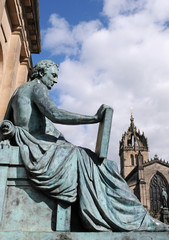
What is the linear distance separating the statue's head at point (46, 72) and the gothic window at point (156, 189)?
159ft

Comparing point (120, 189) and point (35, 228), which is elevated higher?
point (120, 189)

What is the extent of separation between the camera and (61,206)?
2.20 meters

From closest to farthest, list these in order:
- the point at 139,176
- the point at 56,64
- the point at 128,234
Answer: the point at 128,234 → the point at 56,64 → the point at 139,176

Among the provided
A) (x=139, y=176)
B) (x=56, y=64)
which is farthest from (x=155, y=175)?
(x=56, y=64)

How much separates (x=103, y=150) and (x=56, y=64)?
133 cm

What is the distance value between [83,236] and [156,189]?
162 feet

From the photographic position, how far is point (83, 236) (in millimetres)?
2023

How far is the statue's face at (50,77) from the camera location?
2.97 metres

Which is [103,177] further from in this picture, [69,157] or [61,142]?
[61,142]

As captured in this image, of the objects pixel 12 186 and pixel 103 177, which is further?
pixel 103 177

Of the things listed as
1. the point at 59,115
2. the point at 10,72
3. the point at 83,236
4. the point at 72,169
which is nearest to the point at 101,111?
the point at 59,115

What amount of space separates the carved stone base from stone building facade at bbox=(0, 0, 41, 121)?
582 centimetres

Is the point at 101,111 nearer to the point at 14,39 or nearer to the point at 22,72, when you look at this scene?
the point at 14,39

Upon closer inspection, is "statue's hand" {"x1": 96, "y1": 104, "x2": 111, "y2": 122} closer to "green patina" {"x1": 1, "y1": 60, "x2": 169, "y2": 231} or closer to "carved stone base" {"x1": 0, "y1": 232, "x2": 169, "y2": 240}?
"green patina" {"x1": 1, "y1": 60, "x2": 169, "y2": 231}
